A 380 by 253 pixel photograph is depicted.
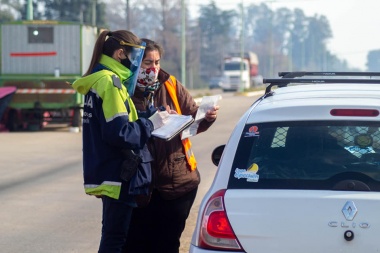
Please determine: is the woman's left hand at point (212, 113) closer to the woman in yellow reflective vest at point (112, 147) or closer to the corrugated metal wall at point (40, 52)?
the woman in yellow reflective vest at point (112, 147)

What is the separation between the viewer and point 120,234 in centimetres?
555

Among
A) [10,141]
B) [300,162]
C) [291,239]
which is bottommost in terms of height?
[10,141]

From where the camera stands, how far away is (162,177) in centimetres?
600

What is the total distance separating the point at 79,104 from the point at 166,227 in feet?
56.5

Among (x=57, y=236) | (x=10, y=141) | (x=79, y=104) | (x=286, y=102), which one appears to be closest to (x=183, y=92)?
(x=286, y=102)

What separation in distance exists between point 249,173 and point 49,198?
7.45 m

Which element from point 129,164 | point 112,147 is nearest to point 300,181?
point 129,164

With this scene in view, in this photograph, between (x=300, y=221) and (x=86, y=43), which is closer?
(x=300, y=221)

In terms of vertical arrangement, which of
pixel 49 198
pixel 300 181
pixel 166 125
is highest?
pixel 166 125

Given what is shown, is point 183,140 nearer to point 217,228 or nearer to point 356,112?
point 217,228

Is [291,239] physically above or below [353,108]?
below

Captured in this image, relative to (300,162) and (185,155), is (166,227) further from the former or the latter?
(300,162)

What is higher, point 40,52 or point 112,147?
point 40,52

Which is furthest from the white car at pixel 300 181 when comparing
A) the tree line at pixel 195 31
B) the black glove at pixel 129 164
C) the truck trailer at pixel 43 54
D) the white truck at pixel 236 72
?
the white truck at pixel 236 72
